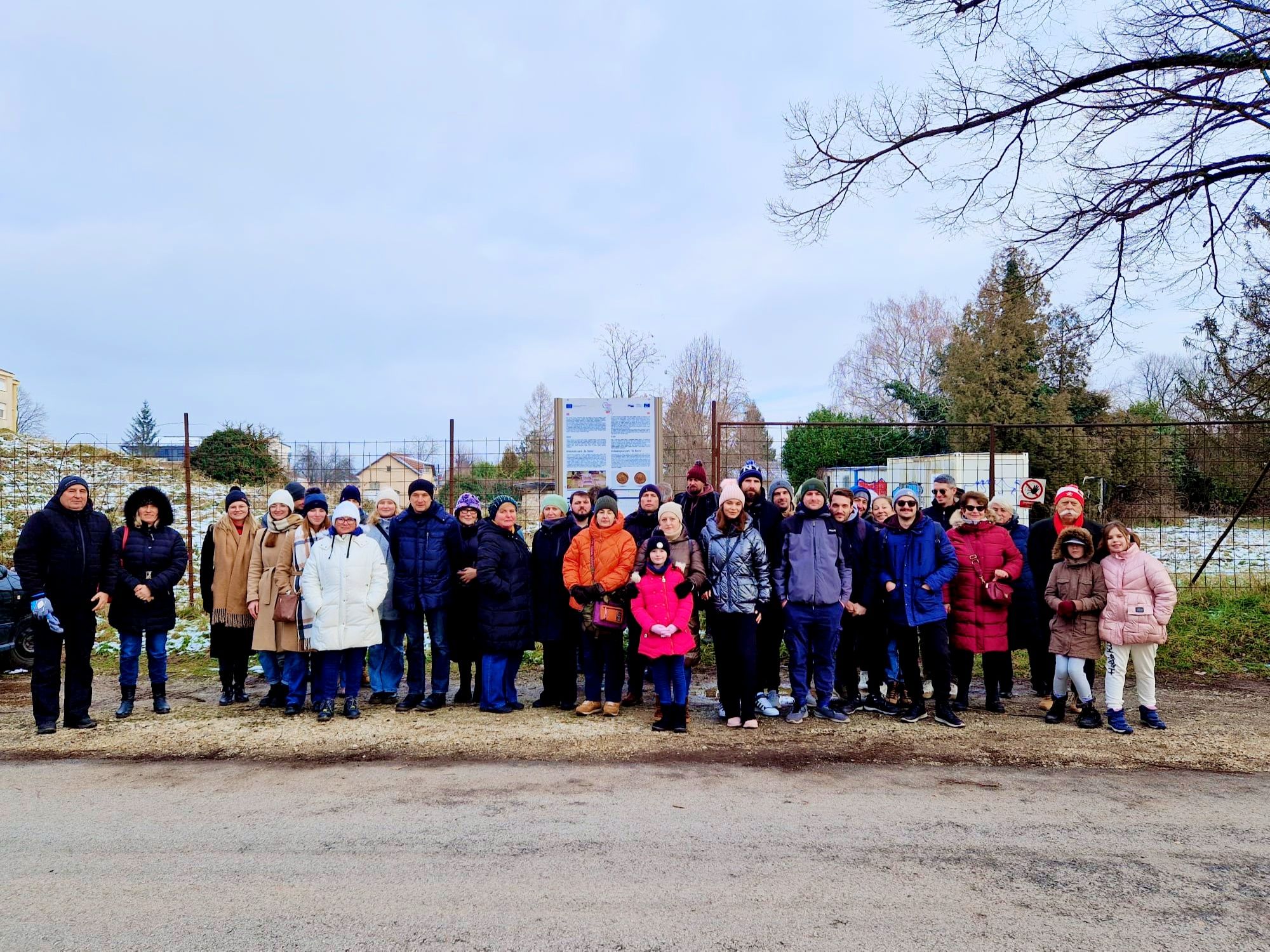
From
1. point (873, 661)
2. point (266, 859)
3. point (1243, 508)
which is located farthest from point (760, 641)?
point (1243, 508)

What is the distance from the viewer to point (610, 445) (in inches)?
356

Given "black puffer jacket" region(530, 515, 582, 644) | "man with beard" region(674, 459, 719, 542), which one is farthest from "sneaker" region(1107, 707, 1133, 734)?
"black puffer jacket" region(530, 515, 582, 644)

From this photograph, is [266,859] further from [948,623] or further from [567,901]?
[948,623]

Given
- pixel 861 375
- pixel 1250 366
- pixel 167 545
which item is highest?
pixel 861 375

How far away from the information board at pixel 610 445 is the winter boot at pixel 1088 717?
4.73m

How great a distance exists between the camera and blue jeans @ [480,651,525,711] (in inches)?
267

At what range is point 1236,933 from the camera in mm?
Result: 3088

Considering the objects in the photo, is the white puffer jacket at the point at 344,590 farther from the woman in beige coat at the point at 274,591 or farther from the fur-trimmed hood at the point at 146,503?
the fur-trimmed hood at the point at 146,503

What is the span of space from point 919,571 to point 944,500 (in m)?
1.16

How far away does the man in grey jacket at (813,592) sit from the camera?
643 cm

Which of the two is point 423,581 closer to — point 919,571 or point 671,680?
point 671,680

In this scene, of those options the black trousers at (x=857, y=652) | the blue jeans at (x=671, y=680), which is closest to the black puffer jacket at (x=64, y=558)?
the blue jeans at (x=671, y=680)

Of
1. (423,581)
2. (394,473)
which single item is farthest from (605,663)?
(394,473)

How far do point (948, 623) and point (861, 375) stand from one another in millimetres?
39420
